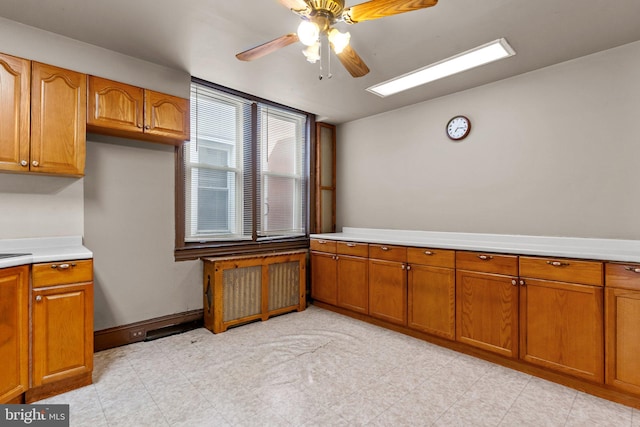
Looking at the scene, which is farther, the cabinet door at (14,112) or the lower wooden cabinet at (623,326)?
the cabinet door at (14,112)

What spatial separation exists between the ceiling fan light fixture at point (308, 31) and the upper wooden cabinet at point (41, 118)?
6.07 feet

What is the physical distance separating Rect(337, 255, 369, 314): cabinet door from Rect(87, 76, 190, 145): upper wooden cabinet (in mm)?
2187

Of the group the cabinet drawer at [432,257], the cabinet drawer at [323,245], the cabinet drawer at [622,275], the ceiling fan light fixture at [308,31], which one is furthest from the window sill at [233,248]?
the cabinet drawer at [622,275]

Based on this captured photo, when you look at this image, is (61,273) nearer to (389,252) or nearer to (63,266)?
(63,266)

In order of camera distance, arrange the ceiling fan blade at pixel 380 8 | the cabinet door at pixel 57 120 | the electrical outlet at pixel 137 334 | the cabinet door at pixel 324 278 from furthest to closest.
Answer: the cabinet door at pixel 324 278, the electrical outlet at pixel 137 334, the cabinet door at pixel 57 120, the ceiling fan blade at pixel 380 8

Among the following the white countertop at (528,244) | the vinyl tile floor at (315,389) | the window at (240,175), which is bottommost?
the vinyl tile floor at (315,389)

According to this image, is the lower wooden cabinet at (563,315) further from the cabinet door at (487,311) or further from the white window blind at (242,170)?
the white window blind at (242,170)

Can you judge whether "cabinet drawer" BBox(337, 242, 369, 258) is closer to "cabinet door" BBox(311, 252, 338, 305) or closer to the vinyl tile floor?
"cabinet door" BBox(311, 252, 338, 305)

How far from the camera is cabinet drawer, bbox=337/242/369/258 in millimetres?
3566

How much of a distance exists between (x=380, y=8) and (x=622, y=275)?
2.24m

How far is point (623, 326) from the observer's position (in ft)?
6.78

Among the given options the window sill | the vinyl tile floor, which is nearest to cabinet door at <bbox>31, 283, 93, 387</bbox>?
the vinyl tile floor

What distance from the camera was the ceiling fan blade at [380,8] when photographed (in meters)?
1.58

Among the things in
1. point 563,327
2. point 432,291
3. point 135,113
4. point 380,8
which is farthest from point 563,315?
point 135,113
